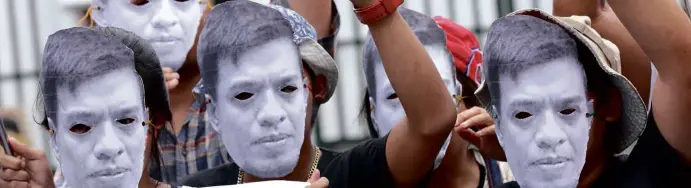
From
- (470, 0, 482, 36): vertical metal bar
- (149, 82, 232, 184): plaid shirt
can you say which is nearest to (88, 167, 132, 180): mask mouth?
(149, 82, 232, 184): plaid shirt

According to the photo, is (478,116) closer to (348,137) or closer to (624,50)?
(624,50)

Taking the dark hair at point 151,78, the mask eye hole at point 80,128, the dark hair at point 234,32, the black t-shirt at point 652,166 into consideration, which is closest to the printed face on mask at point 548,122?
the black t-shirt at point 652,166

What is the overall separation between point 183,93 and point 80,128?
0.76 metres

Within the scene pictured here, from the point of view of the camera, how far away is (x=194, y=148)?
15.4 ft

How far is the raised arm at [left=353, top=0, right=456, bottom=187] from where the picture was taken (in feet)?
13.2

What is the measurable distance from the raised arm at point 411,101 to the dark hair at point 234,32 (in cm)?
32

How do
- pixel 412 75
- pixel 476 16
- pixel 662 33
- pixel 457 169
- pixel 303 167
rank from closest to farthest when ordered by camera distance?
pixel 662 33, pixel 412 75, pixel 303 167, pixel 457 169, pixel 476 16

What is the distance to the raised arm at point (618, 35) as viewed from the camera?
4.38m

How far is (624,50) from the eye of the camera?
4.39m

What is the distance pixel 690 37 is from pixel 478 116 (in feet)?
2.05

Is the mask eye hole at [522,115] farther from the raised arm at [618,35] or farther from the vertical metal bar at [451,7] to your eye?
the vertical metal bar at [451,7]

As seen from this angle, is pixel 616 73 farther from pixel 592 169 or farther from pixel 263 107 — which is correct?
pixel 263 107

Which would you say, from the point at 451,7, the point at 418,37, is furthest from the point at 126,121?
the point at 451,7

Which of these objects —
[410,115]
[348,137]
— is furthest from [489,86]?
[348,137]
